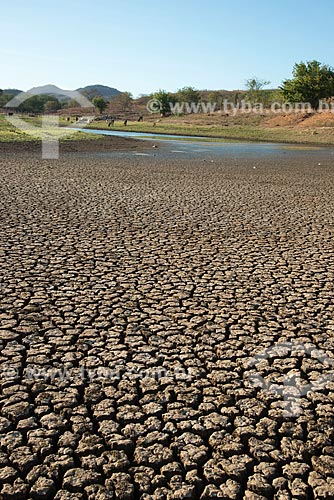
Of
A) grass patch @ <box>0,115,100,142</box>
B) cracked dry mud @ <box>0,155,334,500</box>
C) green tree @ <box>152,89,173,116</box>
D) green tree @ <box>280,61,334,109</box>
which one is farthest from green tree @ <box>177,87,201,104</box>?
cracked dry mud @ <box>0,155,334,500</box>

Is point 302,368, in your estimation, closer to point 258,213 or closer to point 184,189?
point 258,213

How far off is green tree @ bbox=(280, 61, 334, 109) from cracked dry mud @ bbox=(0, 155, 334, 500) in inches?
2370

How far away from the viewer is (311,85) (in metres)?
64.8

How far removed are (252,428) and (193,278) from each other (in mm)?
3208

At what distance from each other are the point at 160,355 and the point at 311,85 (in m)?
66.6

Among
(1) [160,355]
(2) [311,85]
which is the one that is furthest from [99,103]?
(1) [160,355]

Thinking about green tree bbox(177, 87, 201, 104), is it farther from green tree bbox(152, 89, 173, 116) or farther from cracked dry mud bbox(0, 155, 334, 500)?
cracked dry mud bbox(0, 155, 334, 500)

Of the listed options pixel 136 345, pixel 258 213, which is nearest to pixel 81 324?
Answer: pixel 136 345

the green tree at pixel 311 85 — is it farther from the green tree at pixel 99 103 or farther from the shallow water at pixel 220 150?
the green tree at pixel 99 103

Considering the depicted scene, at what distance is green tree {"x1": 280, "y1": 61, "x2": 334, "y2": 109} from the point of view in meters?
64.6

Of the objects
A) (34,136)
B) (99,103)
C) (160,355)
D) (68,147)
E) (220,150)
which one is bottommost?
(160,355)

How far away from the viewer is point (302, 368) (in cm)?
435

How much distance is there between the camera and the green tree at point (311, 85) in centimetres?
6457

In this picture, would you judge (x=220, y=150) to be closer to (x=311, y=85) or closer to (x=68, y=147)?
(x=68, y=147)
